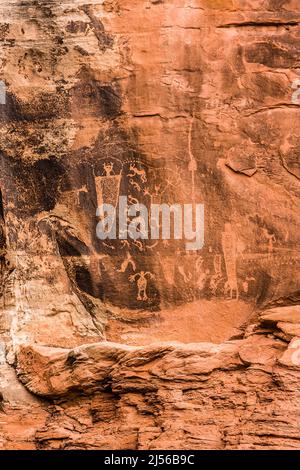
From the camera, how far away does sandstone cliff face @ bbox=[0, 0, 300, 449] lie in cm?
1125

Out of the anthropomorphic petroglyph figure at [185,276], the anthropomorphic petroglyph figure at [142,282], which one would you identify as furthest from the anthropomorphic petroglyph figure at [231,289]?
the anthropomorphic petroglyph figure at [142,282]

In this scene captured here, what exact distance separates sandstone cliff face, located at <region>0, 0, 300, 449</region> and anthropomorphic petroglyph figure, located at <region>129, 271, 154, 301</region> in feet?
0.03

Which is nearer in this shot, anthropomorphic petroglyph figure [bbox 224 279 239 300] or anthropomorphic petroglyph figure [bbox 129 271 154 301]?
anthropomorphic petroglyph figure [bbox 224 279 239 300]

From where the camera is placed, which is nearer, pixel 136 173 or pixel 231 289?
pixel 231 289

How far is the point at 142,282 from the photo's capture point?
11.4m

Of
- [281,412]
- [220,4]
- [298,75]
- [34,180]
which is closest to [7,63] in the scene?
[34,180]

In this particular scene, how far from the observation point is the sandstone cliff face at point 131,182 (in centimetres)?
1125

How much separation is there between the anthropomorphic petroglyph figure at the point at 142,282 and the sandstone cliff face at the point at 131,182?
0.01m

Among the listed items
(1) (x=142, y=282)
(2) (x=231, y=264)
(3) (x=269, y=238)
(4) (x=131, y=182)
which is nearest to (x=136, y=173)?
(4) (x=131, y=182)

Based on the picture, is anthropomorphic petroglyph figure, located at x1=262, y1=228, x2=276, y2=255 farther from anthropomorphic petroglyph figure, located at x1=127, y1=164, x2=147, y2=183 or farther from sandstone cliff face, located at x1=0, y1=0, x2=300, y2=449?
anthropomorphic petroglyph figure, located at x1=127, y1=164, x2=147, y2=183

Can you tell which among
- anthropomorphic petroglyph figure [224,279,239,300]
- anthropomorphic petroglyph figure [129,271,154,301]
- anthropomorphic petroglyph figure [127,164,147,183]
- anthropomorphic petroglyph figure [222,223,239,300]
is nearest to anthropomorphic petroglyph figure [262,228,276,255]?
anthropomorphic petroglyph figure [222,223,239,300]

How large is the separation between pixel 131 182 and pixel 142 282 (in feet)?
3.37

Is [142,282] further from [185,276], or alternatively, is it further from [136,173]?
[136,173]

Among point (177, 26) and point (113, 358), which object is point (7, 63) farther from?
point (113, 358)
